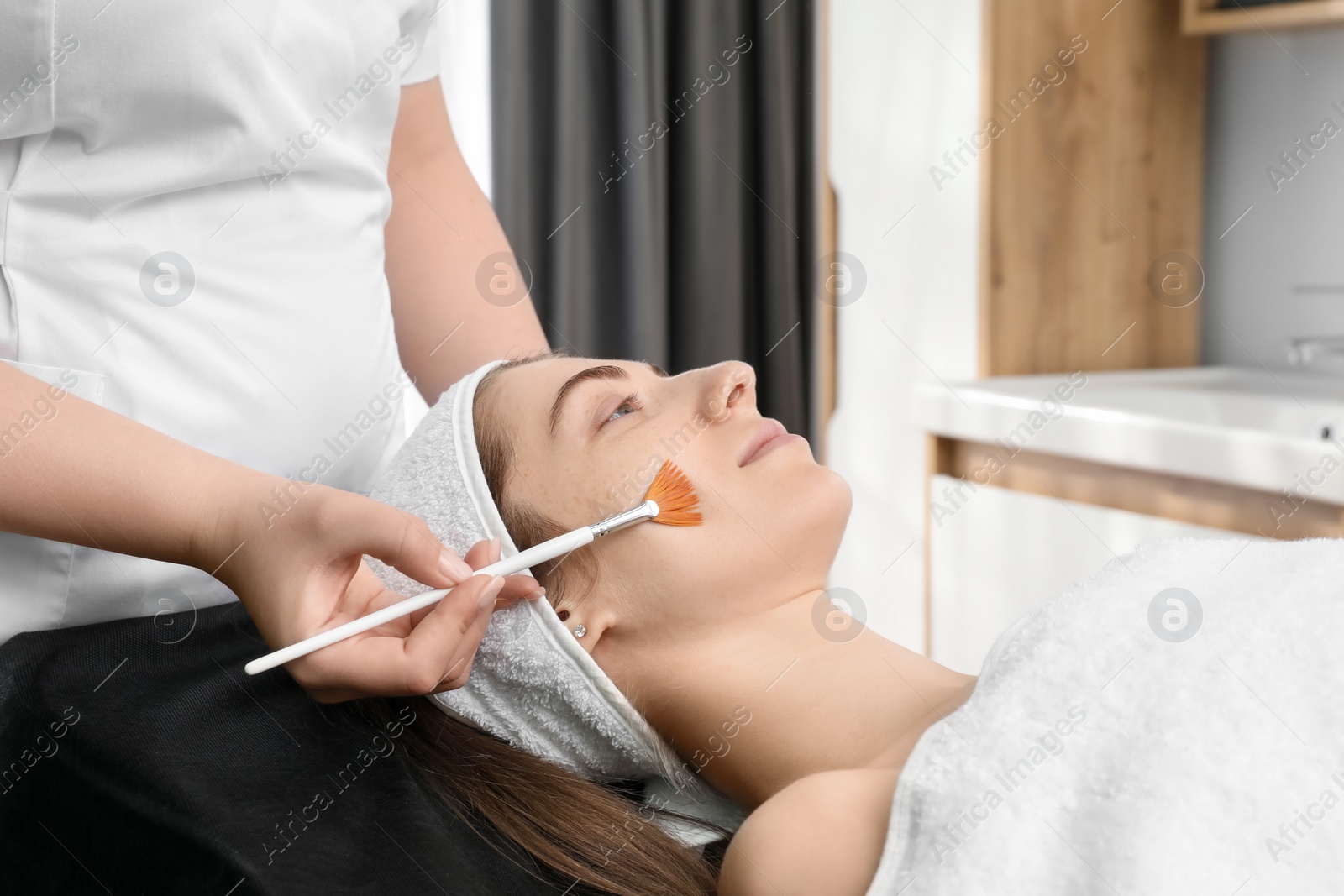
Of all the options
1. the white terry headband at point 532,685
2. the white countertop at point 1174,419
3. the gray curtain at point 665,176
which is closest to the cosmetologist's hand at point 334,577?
the white terry headband at point 532,685

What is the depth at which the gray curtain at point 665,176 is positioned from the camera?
2.24 m

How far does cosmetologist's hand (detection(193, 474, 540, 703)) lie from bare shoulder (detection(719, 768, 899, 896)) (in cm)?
23

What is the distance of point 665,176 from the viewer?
2.44 meters

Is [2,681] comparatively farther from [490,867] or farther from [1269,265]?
[1269,265]

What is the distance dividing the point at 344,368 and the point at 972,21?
5.03 ft

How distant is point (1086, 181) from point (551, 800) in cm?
179

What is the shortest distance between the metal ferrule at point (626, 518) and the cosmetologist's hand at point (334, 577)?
0.39 feet

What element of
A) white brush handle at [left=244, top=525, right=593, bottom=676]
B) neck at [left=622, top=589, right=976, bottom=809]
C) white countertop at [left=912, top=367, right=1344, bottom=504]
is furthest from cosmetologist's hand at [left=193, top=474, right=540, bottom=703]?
white countertop at [left=912, top=367, right=1344, bottom=504]

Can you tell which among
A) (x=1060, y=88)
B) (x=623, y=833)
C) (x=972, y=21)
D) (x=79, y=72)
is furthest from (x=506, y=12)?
(x=623, y=833)

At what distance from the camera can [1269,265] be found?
216 centimetres

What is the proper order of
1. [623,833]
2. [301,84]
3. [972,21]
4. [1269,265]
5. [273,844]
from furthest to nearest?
[1269,265] → [972,21] → [301,84] → [623,833] → [273,844]

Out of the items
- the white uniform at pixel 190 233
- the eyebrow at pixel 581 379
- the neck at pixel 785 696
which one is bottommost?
the neck at pixel 785 696

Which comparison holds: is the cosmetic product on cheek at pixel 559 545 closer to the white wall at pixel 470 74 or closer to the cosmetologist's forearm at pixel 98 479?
the cosmetologist's forearm at pixel 98 479

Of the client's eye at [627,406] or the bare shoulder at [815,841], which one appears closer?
the bare shoulder at [815,841]
